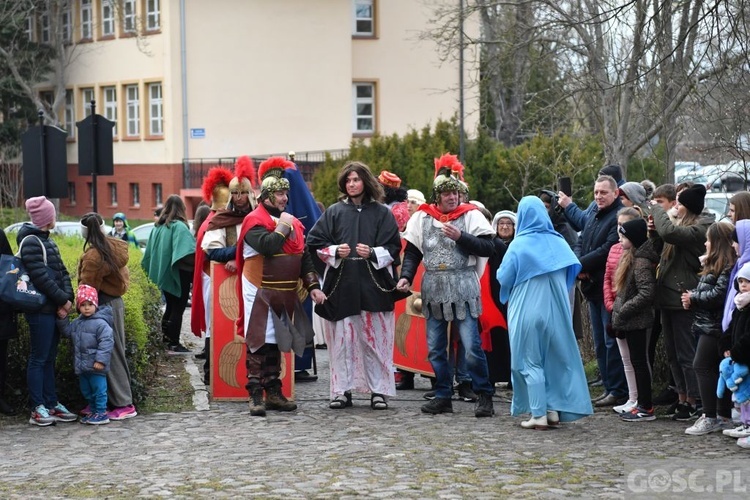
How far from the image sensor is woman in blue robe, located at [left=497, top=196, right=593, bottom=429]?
979cm

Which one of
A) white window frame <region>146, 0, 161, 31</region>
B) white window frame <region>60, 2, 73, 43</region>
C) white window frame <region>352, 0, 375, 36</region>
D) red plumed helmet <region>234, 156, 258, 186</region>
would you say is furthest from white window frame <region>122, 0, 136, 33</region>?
red plumed helmet <region>234, 156, 258, 186</region>

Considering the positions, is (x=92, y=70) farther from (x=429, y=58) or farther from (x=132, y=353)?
(x=132, y=353)

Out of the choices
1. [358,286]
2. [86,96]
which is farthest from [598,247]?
[86,96]

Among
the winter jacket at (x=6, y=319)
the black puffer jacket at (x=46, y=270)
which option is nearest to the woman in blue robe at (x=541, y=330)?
the black puffer jacket at (x=46, y=270)

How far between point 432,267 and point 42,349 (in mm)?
3124

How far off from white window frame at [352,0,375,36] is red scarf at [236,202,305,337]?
39.1m

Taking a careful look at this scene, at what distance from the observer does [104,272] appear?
1060 cm

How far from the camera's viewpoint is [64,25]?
50281mm

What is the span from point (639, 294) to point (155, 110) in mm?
37350

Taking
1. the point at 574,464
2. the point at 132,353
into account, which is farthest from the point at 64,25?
the point at 574,464

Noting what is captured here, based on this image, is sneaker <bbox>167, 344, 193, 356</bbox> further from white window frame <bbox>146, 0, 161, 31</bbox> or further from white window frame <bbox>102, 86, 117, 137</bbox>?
white window frame <bbox>102, 86, 117, 137</bbox>

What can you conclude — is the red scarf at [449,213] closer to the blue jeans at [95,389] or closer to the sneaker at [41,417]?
the blue jeans at [95,389]

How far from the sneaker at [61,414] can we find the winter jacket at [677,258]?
15.2 feet

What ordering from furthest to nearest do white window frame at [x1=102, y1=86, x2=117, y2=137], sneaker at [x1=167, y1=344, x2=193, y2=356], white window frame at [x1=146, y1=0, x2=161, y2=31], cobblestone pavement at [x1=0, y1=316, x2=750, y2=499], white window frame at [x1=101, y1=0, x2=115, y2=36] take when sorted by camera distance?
white window frame at [x1=102, y1=86, x2=117, y2=137], white window frame at [x1=101, y1=0, x2=115, y2=36], white window frame at [x1=146, y1=0, x2=161, y2=31], sneaker at [x1=167, y1=344, x2=193, y2=356], cobblestone pavement at [x1=0, y1=316, x2=750, y2=499]
